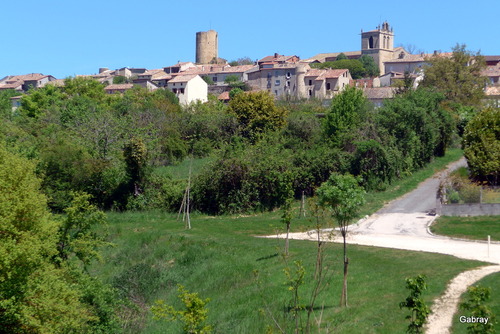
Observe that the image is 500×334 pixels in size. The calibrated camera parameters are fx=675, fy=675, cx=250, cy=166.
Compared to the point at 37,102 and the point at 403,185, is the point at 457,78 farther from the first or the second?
the point at 37,102

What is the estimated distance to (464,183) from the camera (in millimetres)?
31062

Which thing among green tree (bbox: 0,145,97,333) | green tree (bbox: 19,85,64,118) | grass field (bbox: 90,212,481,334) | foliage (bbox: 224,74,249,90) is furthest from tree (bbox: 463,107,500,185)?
foliage (bbox: 224,74,249,90)

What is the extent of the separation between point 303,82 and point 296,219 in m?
74.3

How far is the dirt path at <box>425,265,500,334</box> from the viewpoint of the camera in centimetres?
1466

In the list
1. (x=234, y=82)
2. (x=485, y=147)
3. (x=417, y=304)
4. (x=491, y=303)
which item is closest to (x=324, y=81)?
(x=234, y=82)

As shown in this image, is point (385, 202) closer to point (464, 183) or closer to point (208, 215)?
point (464, 183)

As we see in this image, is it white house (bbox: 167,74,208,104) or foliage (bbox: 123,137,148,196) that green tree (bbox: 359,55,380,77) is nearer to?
white house (bbox: 167,74,208,104)

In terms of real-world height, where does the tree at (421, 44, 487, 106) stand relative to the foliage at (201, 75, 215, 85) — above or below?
below

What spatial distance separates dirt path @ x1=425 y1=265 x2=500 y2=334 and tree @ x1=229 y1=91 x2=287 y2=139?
3854 centimetres

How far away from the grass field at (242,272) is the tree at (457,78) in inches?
1122

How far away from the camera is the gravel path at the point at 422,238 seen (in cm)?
1605

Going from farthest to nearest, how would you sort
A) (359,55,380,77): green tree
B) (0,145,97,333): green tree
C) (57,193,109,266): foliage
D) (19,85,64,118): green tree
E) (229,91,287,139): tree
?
1. (359,55,380,77): green tree
2. (19,85,64,118): green tree
3. (229,91,287,139): tree
4. (57,193,109,266): foliage
5. (0,145,97,333): green tree

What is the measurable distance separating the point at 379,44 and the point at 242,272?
5785 inches

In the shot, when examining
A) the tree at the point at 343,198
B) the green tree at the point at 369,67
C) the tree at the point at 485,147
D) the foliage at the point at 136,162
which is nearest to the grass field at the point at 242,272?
the tree at the point at 343,198
